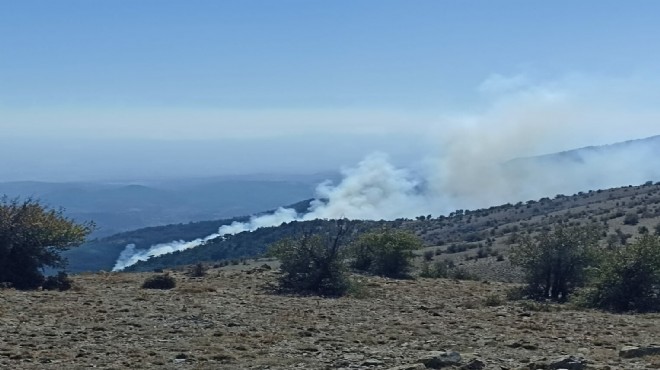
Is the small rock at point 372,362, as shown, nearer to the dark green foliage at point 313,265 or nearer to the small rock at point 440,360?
the small rock at point 440,360

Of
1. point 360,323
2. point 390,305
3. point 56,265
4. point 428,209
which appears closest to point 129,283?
point 56,265

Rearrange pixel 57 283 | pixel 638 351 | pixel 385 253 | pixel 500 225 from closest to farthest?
pixel 638 351, pixel 57 283, pixel 385 253, pixel 500 225

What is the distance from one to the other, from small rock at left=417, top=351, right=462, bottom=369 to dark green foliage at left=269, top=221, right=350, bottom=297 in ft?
42.3

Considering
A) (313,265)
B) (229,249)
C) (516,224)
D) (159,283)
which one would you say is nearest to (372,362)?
(313,265)

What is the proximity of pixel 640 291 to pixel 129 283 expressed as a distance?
1792cm

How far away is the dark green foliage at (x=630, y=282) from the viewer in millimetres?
25234

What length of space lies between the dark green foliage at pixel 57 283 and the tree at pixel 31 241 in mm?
297

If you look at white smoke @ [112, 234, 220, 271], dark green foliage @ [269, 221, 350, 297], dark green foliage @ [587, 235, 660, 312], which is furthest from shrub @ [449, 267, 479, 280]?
white smoke @ [112, 234, 220, 271]

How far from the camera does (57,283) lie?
28406mm

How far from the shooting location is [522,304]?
25375 millimetres

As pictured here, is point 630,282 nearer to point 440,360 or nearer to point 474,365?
point 474,365

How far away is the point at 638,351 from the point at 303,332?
7.26 m

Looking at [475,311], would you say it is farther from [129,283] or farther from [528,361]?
[129,283]

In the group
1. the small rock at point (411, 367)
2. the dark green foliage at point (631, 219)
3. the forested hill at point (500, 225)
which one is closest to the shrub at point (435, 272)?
the forested hill at point (500, 225)
